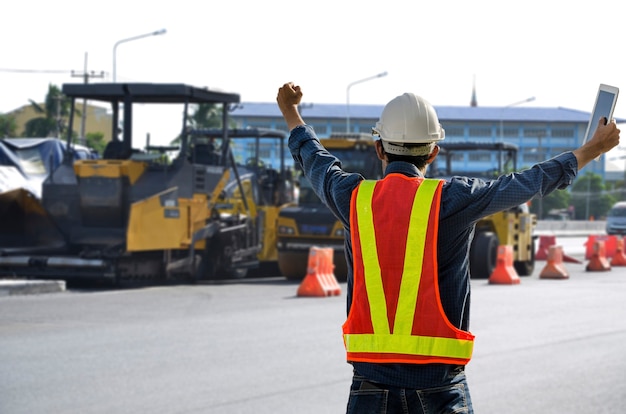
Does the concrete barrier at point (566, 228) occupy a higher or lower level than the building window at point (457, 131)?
lower

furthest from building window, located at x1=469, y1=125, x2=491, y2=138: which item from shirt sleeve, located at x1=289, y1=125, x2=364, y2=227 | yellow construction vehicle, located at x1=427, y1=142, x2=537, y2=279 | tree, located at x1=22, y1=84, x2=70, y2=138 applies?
shirt sleeve, located at x1=289, y1=125, x2=364, y2=227

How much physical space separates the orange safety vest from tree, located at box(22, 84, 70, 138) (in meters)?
61.9

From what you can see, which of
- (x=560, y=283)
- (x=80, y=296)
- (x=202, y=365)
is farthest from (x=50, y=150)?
(x=202, y=365)

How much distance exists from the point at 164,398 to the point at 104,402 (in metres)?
0.44

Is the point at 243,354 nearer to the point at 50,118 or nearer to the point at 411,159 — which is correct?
the point at 411,159

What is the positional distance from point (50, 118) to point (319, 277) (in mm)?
53692

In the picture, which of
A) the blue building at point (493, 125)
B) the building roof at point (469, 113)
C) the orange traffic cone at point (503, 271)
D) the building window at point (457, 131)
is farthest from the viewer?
the building window at point (457, 131)

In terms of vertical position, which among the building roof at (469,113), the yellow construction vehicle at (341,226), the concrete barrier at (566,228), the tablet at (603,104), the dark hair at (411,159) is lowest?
the concrete barrier at (566,228)

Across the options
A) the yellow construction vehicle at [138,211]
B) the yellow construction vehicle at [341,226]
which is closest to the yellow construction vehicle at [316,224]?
the yellow construction vehicle at [341,226]

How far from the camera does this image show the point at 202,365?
32.5 ft

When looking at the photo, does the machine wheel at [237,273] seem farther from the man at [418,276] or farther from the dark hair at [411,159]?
the man at [418,276]

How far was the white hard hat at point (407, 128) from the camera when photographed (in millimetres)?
3852

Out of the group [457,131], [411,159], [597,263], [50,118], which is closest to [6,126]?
[50,118]

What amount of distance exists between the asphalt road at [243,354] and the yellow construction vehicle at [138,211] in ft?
4.54
